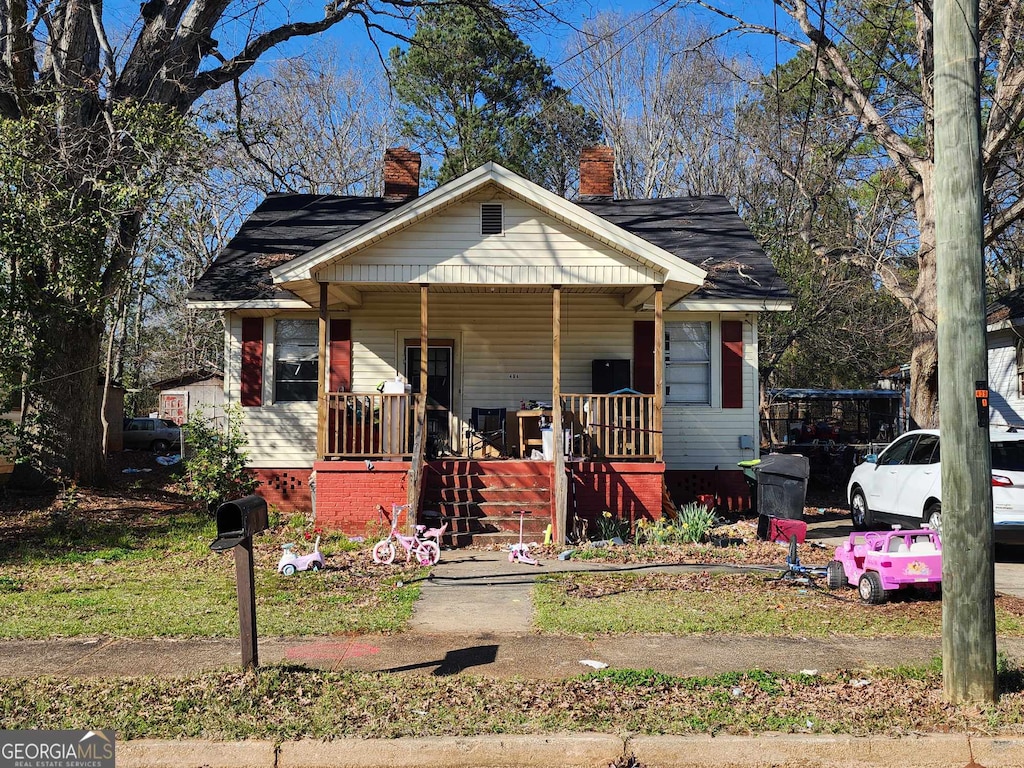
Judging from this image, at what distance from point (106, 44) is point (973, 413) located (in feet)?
50.0

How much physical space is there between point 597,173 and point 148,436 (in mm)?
22082

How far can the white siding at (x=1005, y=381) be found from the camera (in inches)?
736

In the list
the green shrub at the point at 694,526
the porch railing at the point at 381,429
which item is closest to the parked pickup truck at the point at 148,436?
the porch railing at the point at 381,429

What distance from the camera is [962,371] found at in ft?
17.7

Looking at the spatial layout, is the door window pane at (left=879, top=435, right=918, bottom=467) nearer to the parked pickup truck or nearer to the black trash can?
the black trash can

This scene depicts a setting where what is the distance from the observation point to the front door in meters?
15.8

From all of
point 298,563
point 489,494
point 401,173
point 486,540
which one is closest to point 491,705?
point 298,563

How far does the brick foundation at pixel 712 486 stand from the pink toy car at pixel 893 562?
6.73m

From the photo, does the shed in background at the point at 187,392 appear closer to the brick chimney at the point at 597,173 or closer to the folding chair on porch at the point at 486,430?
the brick chimney at the point at 597,173

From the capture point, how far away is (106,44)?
15.2 meters

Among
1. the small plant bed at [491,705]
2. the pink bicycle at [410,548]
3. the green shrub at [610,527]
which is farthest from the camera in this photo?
the green shrub at [610,527]

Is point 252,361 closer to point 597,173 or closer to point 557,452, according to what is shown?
point 557,452

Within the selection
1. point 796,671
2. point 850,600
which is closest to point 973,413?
point 796,671

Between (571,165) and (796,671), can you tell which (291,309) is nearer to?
(796,671)
